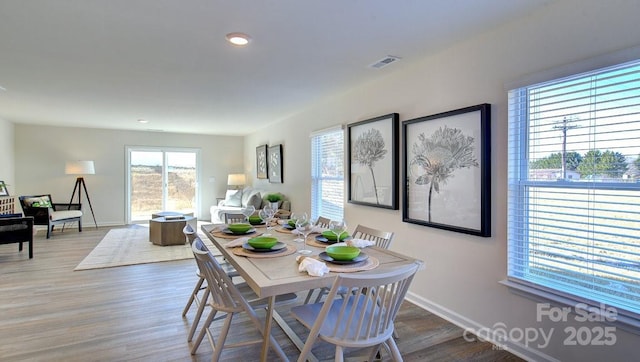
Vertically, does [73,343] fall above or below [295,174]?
below

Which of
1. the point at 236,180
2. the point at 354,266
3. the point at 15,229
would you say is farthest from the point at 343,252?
the point at 236,180

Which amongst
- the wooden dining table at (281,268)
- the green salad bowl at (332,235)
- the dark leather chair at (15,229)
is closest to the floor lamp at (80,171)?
the dark leather chair at (15,229)

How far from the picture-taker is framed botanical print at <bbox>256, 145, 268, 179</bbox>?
7.23 meters

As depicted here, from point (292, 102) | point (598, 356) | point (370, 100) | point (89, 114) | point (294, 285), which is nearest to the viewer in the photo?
point (294, 285)

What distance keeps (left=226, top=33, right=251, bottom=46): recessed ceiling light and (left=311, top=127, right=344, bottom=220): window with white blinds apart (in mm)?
1938

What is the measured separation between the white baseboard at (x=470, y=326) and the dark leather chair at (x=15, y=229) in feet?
17.1

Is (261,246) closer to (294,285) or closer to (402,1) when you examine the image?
(294,285)

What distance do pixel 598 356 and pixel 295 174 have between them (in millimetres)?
4559

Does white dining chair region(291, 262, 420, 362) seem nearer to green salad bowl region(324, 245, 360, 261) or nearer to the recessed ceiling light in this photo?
green salad bowl region(324, 245, 360, 261)

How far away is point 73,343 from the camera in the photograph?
7.98 ft

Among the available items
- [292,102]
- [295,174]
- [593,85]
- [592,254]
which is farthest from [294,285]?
[295,174]

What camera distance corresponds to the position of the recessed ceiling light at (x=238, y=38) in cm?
250

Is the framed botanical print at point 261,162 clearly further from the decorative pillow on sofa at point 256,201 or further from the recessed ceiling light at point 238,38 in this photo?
the recessed ceiling light at point 238,38

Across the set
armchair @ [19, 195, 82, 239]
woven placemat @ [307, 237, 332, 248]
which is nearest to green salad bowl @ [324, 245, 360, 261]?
woven placemat @ [307, 237, 332, 248]
